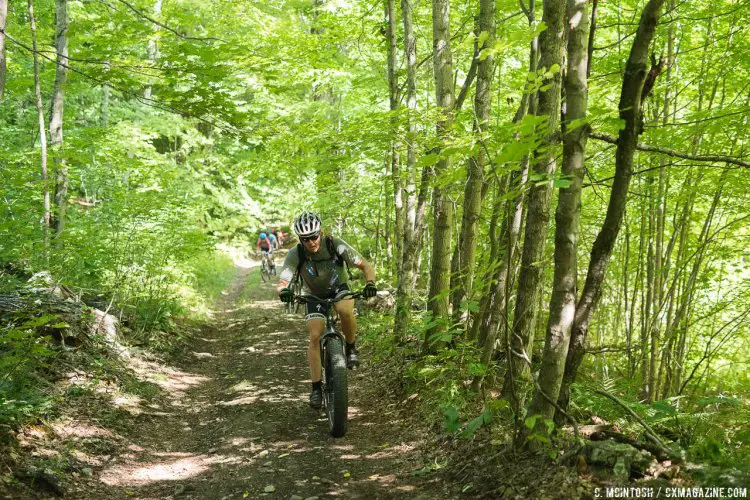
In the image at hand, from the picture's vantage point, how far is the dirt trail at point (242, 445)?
4.35 m

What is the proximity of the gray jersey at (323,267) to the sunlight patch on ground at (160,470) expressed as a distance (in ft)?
6.89

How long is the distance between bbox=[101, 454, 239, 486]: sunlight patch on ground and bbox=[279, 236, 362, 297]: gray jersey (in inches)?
82.6

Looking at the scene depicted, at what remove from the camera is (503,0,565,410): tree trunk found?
3.47 m

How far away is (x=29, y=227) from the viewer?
7402 mm

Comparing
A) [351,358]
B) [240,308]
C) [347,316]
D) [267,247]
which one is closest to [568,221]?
[347,316]

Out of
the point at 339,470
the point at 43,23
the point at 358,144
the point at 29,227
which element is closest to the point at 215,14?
the point at 43,23

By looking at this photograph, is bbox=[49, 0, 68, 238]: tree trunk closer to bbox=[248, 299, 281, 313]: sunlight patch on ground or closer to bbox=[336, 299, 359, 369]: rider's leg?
bbox=[336, 299, 359, 369]: rider's leg

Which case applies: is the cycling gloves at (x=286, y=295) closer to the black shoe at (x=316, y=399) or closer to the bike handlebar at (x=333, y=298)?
the bike handlebar at (x=333, y=298)

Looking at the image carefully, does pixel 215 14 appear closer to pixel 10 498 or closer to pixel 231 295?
pixel 231 295

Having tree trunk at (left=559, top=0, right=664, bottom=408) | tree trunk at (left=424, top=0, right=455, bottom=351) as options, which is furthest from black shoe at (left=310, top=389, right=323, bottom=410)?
tree trunk at (left=559, top=0, right=664, bottom=408)

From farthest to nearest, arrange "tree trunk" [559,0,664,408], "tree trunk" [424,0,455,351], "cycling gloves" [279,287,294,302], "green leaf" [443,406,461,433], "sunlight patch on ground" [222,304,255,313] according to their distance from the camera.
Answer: "sunlight patch on ground" [222,304,255,313]
"tree trunk" [424,0,455,351]
"cycling gloves" [279,287,294,302]
"green leaf" [443,406,461,433]
"tree trunk" [559,0,664,408]

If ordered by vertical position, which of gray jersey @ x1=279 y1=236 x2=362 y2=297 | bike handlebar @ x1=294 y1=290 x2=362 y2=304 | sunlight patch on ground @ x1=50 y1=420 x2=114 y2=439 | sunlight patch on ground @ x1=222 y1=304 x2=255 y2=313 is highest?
gray jersey @ x1=279 y1=236 x2=362 y2=297

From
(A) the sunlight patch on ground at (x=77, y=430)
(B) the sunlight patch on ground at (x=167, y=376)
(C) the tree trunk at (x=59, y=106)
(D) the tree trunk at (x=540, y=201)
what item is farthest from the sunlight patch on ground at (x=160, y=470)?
(C) the tree trunk at (x=59, y=106)

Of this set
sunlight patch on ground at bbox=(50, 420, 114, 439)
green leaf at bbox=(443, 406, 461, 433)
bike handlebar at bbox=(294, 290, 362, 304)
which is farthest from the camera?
bike handlebar at bbox=(294, 290, 362, 304)
